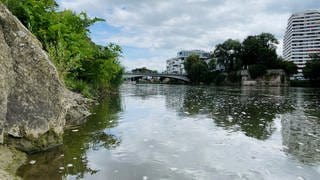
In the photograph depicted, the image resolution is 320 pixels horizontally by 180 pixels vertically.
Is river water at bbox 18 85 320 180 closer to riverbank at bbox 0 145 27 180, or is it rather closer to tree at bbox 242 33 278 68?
riverbank at bbox 0 145 27 180

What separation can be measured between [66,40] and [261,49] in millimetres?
109119

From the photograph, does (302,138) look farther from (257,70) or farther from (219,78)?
(219,78)

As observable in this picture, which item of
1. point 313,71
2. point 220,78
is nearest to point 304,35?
point 220,78

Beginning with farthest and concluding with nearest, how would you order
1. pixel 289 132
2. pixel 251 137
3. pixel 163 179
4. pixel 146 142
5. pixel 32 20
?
pixel 32 20 → pixel 289 132 → pixel 251 137 → pixel 146 142 → pixel 163 179

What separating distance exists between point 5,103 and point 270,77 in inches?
4831

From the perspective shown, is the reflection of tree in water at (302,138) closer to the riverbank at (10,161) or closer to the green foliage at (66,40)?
the riverbank at (10,161)

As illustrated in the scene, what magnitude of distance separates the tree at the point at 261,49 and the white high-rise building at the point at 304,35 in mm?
46883

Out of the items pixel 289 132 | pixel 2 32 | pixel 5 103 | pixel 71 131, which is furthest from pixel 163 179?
pixel 289 132

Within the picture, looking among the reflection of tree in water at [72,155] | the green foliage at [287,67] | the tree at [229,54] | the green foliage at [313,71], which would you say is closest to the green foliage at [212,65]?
the tree at [229,54]

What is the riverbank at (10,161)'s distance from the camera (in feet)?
24.5

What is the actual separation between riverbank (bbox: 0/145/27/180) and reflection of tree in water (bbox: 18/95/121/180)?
0.60 ft

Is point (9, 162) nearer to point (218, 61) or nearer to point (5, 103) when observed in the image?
point (5, 103)

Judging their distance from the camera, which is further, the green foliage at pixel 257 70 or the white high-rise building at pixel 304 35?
the white high-rise building at pixel 304 35

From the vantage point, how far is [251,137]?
13.1 m
